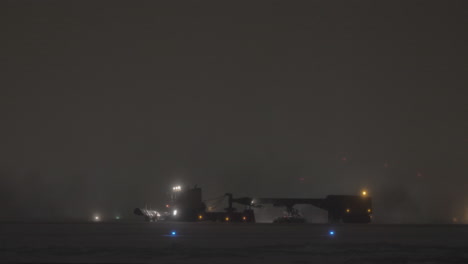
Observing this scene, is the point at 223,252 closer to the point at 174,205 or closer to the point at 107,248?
the point at 107,248

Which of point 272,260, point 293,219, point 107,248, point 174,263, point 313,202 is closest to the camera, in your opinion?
point 174,263

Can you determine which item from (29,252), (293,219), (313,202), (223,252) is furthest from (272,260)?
(313,202)

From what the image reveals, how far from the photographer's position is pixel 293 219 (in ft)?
384

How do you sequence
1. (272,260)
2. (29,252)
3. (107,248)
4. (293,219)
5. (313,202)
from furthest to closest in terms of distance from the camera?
(313,202), (293,219), (107,248), (29,252), (272,260)

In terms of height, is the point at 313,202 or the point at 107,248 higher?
the point at 313,202

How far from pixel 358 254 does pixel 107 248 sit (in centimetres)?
1374

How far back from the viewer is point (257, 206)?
124 m

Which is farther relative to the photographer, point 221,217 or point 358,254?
point 221,217

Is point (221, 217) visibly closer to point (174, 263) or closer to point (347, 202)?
point (347, 202)

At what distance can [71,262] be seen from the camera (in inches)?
931

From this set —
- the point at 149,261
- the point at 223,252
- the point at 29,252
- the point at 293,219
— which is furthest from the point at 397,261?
the point at 293,219

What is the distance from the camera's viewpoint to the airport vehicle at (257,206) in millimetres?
118250

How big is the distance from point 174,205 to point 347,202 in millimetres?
40937

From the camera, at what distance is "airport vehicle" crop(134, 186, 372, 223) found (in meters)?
118
